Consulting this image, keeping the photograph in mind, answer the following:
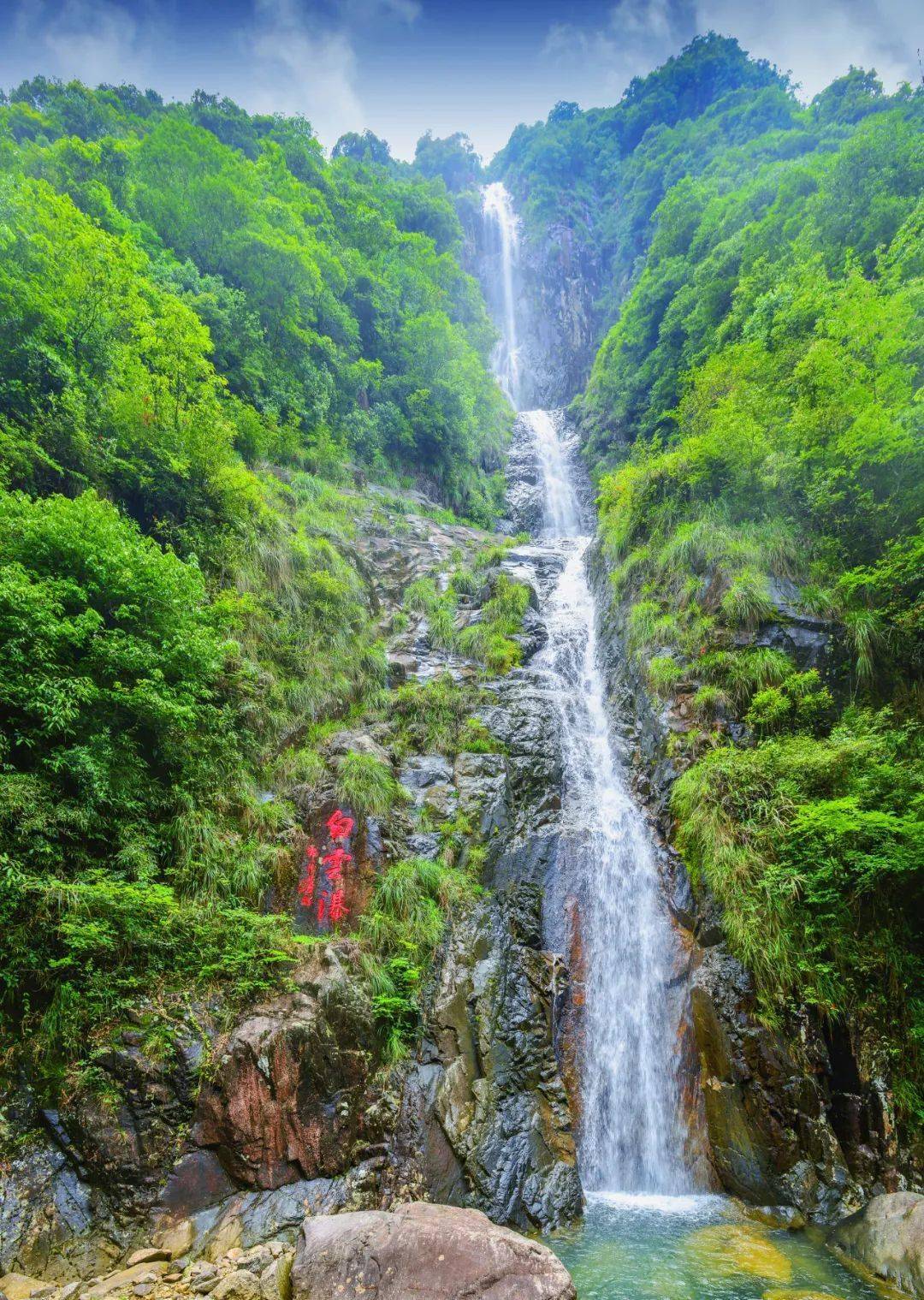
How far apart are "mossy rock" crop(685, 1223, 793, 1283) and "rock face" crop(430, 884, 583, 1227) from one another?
126 centimetres

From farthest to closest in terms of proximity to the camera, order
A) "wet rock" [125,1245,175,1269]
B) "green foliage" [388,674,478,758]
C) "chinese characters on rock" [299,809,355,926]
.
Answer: "green foliage" [388,674,478,758] < "chinese characters on rock" [299,809,355,926] < "wet rock" [125,1245,175,1269]

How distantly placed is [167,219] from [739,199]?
1709 cm

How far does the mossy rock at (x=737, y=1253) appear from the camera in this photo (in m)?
4.85

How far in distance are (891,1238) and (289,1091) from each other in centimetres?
564

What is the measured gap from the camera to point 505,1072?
6.60 m

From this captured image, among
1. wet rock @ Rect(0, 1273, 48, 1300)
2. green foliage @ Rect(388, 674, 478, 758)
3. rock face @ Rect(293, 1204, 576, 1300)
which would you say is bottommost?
wet rock @ Rect(0, 1273, 48, 1300)

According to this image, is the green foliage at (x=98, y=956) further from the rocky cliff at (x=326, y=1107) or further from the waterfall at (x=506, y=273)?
the waterfall at (x=506, y=273)

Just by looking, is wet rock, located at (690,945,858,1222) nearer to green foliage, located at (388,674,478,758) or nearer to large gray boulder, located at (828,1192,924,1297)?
large gray boulder, located at (828,1192,924,1297)

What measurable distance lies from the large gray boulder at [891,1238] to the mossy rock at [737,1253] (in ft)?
2.09

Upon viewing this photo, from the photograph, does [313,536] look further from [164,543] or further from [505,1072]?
[505,1072]

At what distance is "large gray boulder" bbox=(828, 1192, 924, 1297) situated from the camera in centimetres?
455

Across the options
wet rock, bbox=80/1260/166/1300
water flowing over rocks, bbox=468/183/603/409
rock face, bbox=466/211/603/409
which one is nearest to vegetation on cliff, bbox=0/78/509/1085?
wet rock, bbox=80/1260/166/1300

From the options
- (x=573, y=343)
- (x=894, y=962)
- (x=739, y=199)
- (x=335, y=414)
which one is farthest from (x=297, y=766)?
(x=573, y=343)

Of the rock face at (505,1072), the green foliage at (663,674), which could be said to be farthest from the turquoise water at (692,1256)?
the green foliage at (663,674)
